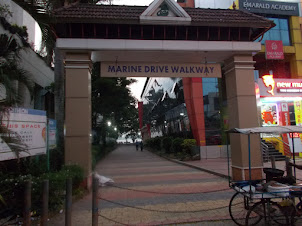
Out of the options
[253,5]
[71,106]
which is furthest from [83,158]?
[253,5]

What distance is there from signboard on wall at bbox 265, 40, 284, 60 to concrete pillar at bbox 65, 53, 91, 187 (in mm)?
15846

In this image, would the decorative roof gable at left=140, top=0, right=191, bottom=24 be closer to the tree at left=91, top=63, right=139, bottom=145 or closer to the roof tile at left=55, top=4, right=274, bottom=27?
the roof tile at left=55, top=4, right=274, bottom=27

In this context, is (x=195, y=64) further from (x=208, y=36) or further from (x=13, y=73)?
(x=13, y=73)

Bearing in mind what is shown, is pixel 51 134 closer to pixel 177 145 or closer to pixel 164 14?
pixel 164 14

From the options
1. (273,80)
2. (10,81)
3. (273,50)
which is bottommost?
(10,81)

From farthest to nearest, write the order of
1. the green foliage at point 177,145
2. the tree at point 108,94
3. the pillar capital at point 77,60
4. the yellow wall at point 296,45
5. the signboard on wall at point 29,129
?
the green foliage at point 177,145 < the yellow wall at point 296,45 < the tree at point 108,94 < the pillar capital at point 77,60 < the signboard on wall at point 29,129

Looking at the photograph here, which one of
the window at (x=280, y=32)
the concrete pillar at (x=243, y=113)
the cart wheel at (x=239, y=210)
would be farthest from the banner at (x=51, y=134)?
the window at (x=280, y=32)

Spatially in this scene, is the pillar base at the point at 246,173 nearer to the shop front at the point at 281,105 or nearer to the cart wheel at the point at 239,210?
the cart wheel at the point at 239,210

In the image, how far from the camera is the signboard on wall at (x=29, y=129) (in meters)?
5.95

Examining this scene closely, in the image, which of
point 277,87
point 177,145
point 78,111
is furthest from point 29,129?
point 277,87

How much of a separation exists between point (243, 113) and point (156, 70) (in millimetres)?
3615

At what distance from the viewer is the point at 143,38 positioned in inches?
342

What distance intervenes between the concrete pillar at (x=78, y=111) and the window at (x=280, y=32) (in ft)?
57.5

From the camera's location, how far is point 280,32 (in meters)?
20.8
